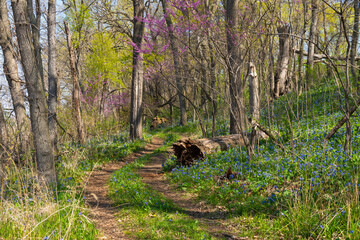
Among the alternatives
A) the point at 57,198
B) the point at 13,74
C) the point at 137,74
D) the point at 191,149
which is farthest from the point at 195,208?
the point at 137,74

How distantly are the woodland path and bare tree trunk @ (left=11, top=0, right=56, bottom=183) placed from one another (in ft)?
3.65

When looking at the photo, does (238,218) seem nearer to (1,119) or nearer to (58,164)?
(58,164)

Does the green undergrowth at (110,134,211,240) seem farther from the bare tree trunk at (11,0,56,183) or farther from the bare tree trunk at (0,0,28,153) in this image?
the bare tree trunk at (0,0,28,153)

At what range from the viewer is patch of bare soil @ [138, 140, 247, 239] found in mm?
3974

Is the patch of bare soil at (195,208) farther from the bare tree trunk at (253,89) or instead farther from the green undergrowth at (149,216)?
the bare tree trunk at (253,89)

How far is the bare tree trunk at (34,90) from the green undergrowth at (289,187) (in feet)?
10.1

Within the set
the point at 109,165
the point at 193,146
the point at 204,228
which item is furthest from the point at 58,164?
the point at 204,228

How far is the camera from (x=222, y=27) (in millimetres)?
7730

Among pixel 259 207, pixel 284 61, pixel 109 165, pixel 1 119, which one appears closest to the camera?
pixel 259 207

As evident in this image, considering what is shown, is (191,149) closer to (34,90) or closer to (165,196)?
(165,196)

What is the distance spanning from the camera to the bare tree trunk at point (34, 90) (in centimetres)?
477

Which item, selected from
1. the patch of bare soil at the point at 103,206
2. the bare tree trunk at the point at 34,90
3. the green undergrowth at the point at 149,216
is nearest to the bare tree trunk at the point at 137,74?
the patch of bare soil at the point at 103,206

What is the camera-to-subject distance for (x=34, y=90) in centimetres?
497

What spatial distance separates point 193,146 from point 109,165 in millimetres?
3173
